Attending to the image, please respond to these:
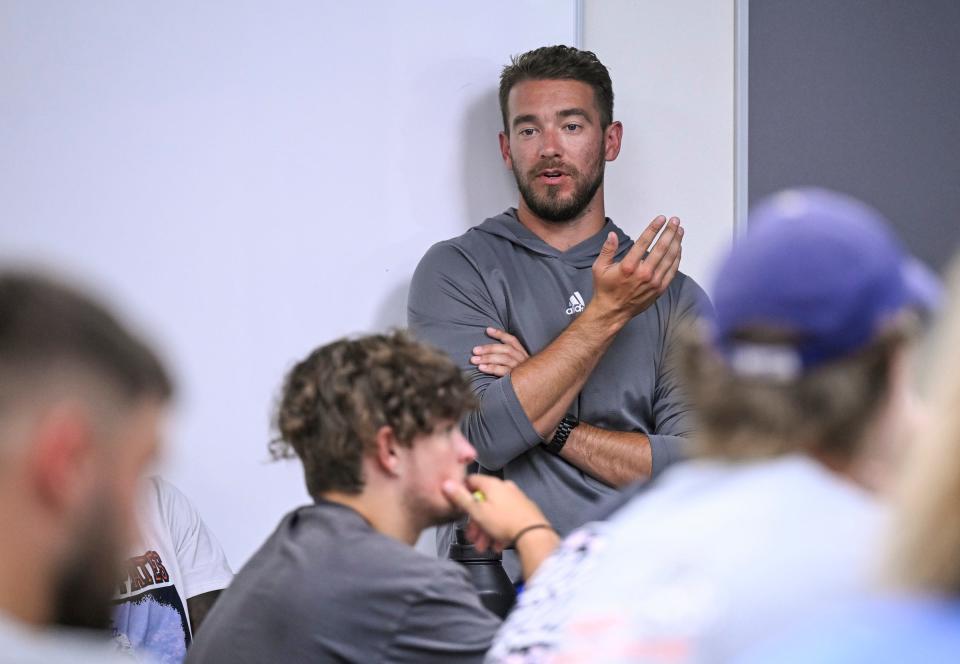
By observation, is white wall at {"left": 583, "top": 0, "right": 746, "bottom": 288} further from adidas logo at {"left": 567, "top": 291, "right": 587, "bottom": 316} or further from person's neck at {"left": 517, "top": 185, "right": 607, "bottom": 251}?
adidas logo at {"left": 567, "top": 291, "right": 587, "bottom": 316}

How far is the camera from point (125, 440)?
2.98 feet

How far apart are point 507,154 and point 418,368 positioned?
4.78 feet

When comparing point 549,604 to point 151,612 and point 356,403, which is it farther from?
point 151,612

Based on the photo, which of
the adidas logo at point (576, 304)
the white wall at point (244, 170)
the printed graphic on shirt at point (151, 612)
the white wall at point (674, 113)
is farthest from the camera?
the white wall at point (674, 113)

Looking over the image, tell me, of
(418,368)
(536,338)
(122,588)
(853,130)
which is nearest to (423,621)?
(418,368)

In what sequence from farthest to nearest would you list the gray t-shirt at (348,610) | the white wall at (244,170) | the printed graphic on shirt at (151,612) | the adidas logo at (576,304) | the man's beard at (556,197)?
the man's beard at (556,197) < the adidas logo at (576,304) < the white wall at (244,170) < the printed graphic on shirt at (151,612) < the gray t-shirt at (348,610)

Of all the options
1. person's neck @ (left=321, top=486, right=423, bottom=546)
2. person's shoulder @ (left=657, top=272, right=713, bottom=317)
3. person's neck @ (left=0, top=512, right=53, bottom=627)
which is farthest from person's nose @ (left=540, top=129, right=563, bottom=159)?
person's neck @ (left=0, top=512, right=53, bottom=627)

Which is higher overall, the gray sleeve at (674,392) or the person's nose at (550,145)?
the person's nose at (550,145)

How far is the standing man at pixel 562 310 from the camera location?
283cm

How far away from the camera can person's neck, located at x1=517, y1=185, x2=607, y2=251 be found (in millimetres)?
3219

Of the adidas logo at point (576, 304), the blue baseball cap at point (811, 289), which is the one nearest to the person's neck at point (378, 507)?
the blue baseball cap at point (811, 289)

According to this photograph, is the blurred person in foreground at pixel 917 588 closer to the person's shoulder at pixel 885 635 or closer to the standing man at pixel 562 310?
the person's shoulder at pixel 885 635

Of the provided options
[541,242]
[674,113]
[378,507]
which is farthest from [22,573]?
[674,113]

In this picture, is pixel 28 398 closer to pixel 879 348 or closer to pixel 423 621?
pixel 879 348
